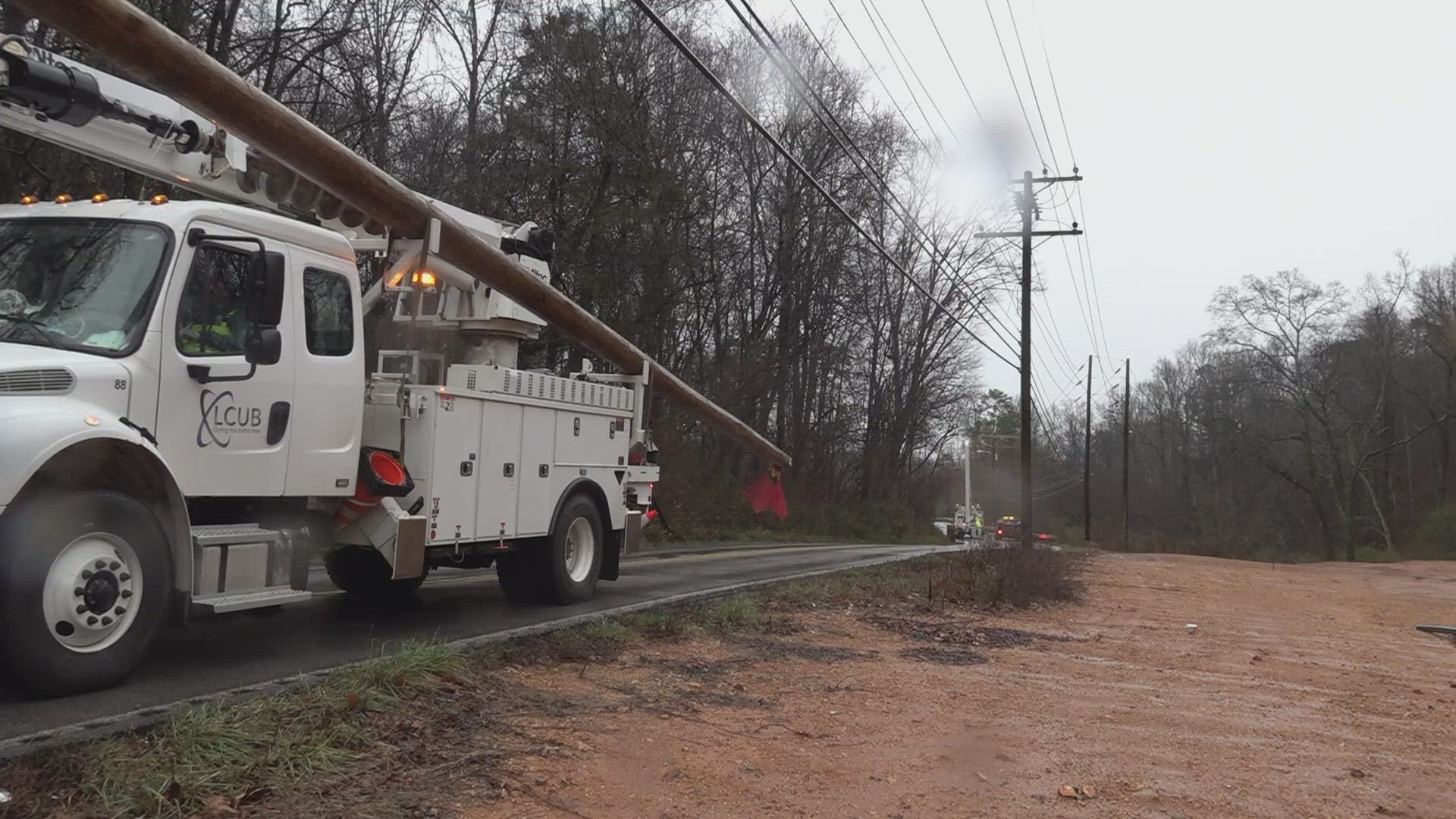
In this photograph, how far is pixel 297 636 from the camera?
7.75m

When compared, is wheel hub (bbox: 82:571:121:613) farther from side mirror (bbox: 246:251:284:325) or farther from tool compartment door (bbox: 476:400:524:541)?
tool compartment door (bbox: 476:400:524:541)

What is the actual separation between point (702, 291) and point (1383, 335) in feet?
139

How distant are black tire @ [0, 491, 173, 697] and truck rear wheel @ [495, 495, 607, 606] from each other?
419 cm

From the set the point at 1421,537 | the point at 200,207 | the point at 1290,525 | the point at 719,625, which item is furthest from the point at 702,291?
the point at 1290,525

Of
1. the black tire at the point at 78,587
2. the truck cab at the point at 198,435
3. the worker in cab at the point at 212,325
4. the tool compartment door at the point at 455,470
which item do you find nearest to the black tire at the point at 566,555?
the truck cab at the point at 198,435

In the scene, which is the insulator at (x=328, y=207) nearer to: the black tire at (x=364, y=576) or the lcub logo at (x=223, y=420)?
the lcub logo at (x=223, y=420)

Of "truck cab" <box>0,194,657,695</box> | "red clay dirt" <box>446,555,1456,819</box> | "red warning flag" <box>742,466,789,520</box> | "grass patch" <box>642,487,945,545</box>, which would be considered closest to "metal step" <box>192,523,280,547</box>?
"truck cab" <box>0,194,657,695</box>

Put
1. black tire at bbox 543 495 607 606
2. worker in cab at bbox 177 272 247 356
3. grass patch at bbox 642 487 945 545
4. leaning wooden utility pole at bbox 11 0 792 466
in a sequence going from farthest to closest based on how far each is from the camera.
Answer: grass patch at bbox 642 487 945 545
black tire at bbox 543 495 607 606
worker in cab at bbox 177 272 247 356
leaning wooden utility pole at bbox 11 0 792 466

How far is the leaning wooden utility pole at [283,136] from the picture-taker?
5.61 m

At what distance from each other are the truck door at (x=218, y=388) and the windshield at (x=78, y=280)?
0.61 ft

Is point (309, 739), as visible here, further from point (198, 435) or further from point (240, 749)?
point (198, 435)

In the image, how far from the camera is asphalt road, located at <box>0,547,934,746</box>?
5.28m

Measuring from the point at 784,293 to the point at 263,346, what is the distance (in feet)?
103

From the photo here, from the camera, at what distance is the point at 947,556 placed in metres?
19.5
